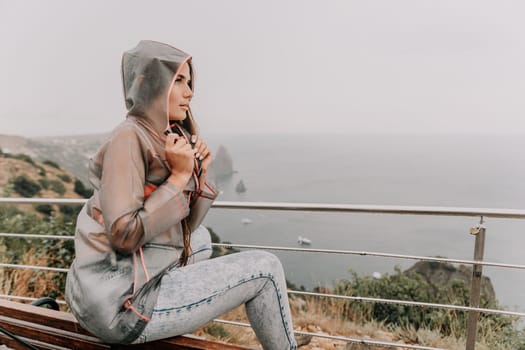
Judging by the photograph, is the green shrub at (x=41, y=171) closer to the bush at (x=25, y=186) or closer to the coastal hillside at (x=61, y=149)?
the coastal hillside at (x=61, y=149)

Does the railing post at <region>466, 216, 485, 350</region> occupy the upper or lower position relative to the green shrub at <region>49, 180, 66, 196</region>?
upper

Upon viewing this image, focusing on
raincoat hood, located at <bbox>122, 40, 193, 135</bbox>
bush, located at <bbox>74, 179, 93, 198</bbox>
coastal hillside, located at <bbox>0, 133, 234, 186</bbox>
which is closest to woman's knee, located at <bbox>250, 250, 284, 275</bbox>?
raincoat hood, located at <bbox>122, 40, 193, 135</bbox>

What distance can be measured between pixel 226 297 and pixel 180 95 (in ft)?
1.45

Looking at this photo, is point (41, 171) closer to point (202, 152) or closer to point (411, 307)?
point (411, 307)

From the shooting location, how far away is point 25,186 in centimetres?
1270

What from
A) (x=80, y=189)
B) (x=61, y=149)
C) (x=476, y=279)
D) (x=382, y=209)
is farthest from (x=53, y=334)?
(x=61, y=149)

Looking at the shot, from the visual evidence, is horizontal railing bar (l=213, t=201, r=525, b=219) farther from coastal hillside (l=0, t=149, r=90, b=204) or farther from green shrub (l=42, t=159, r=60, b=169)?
green shrub (l=42, t=159, r=60, b=169)

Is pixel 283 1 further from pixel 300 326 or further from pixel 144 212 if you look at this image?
pixel 144 212

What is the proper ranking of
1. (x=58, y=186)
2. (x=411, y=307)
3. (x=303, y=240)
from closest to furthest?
(x=411, y=307)
(x=58, y=186)
(x=303, y=240)

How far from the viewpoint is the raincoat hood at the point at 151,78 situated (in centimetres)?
84

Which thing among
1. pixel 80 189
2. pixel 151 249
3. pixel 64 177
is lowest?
pixel 80 189

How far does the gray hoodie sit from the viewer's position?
2.57 ft

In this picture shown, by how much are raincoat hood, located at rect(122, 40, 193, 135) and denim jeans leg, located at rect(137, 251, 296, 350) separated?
1.03 ft

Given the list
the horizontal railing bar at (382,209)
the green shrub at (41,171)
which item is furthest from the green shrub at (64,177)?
the horizontal railing bar at (382,209)
